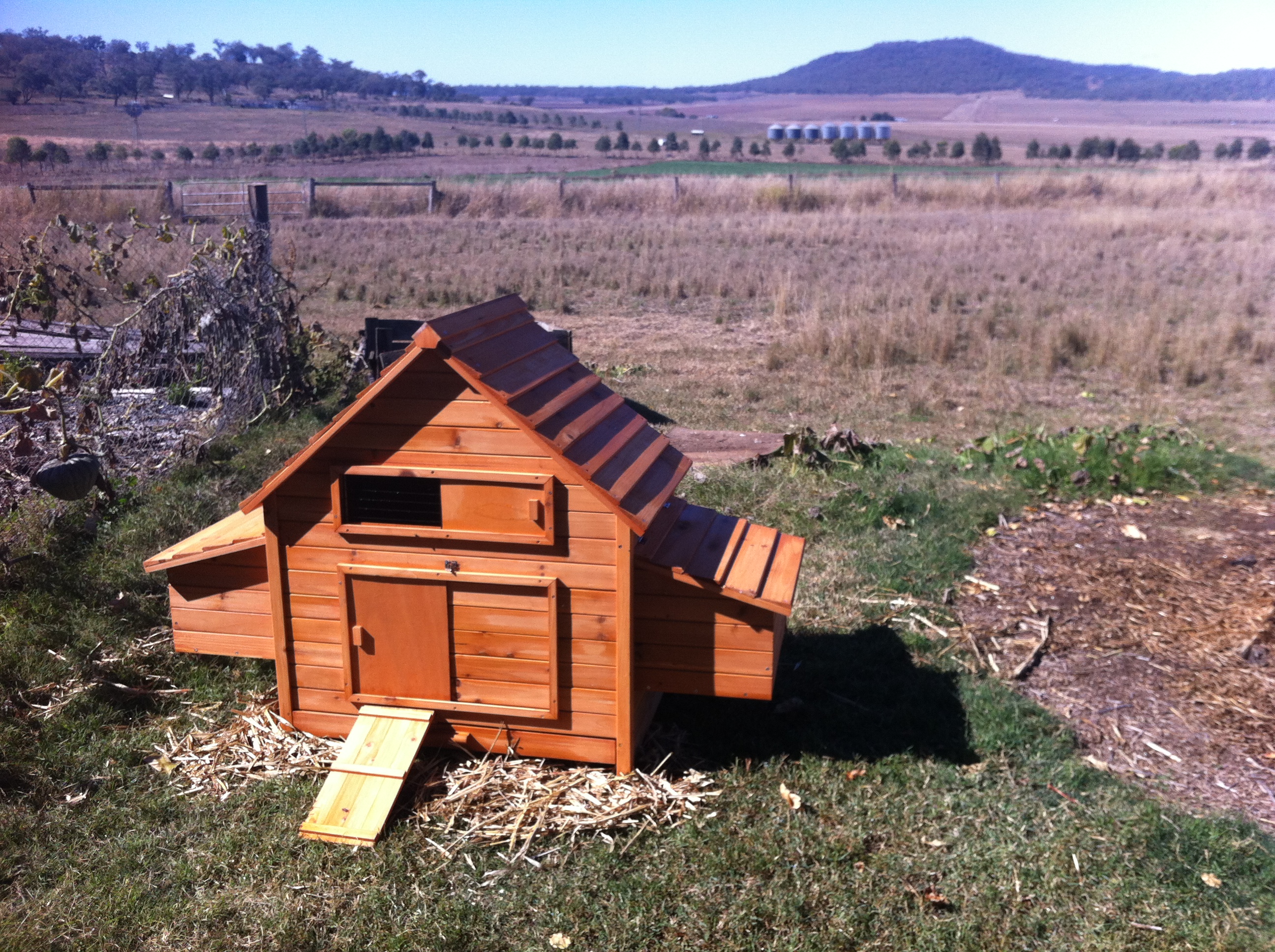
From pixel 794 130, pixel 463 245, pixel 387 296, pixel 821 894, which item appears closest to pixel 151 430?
pixel 821 894

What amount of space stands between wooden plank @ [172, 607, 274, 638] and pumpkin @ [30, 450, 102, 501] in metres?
2.05

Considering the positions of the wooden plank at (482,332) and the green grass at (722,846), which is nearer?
the green grass at (722,846)

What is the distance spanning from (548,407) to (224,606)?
187cm

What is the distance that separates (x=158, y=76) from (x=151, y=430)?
30.0m

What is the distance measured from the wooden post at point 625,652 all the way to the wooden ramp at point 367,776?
2.74 feet

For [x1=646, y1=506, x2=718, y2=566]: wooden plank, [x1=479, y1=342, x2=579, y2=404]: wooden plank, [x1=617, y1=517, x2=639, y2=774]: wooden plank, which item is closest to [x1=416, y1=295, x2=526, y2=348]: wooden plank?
[x1=479, y1=342, x2=579, y2=404]: wooden plank

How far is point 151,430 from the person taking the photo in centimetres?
794

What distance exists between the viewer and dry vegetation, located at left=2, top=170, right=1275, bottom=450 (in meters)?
11.9

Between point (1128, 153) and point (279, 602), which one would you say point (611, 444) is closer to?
point (279, 602)

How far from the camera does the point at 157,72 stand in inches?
1255

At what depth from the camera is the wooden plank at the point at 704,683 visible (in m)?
4.20

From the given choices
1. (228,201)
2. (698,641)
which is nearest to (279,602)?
(698,641)

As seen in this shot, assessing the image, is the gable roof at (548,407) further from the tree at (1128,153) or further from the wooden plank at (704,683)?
the tree at (1128,153)

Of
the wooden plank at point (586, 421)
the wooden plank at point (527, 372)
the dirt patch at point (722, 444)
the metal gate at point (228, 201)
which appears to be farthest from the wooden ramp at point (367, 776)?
the metal gate at point (228, 201)
